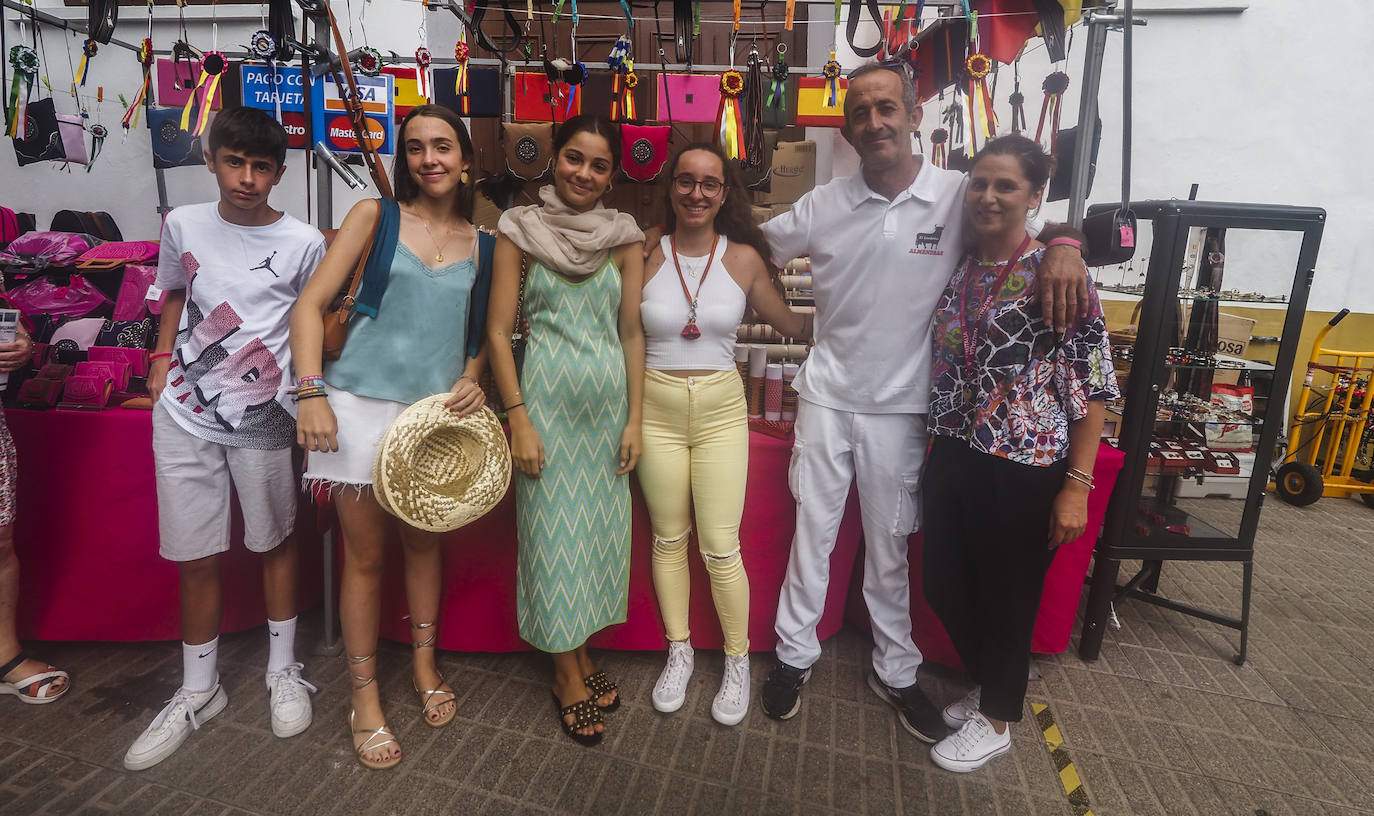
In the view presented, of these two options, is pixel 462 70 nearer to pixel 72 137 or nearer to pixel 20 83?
pixel 20 83

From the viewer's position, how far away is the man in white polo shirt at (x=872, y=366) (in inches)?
69.4

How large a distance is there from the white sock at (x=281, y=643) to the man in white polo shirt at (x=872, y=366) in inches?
58.5

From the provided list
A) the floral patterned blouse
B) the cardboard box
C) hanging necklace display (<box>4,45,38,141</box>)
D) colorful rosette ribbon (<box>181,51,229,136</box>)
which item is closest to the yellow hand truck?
the cardboard box

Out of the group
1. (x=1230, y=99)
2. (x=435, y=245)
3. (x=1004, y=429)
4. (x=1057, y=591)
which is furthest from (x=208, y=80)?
(x=1230, y=99)

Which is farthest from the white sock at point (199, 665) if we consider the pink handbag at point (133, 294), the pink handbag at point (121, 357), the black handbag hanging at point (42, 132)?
the black handbag hanging at point (42, 132)

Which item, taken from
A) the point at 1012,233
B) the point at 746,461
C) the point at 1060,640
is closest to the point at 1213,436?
the point at 1060,640

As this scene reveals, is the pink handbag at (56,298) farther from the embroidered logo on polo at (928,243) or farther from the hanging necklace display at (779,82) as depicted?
the embroidered logo on polo at (928,243)

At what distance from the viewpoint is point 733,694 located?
200 centimetres

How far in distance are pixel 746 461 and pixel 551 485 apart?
23.0 inches

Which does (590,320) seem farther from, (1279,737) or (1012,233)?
(1279,737)

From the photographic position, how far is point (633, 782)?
1742mm

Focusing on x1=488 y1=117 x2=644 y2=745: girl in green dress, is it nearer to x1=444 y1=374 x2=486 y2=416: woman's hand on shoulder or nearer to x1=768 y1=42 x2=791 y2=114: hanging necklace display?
x1=444 y1=374 x2=486 y2=416: woman's hand on shoulder

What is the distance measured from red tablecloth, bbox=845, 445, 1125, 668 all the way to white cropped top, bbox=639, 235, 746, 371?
0.97 meters

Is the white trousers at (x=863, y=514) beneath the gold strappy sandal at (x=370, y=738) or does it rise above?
above
